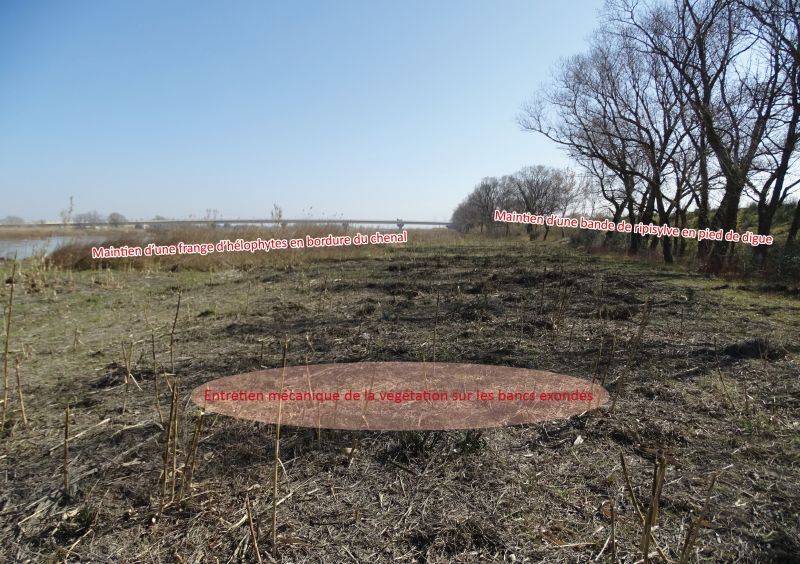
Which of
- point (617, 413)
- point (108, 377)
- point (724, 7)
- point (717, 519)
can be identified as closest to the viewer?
point (717, 519)

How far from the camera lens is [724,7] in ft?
39.3

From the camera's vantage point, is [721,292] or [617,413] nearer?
[617,413]

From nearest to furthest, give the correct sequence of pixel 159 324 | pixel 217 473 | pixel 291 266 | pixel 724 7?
1. pixel 217 473
2. pixel 159 324
3. pixel 724 7
4. pixel 291 266

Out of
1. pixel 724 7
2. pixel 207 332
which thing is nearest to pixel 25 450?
pixel 207 332

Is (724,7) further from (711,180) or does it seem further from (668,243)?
(668,243)

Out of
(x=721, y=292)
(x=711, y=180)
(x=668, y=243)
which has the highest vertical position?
(x=711, y=180)

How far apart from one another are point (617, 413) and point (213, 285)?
8733mm

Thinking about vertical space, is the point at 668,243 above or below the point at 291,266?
above
